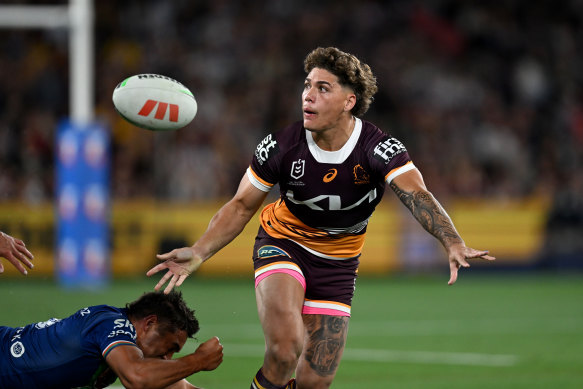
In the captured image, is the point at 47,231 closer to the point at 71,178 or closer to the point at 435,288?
the point at 71,178

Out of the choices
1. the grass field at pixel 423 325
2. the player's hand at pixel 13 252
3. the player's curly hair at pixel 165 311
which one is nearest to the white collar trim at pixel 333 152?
the player's curly hair at pixel 165 311

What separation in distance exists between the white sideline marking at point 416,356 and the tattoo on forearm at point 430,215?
3.74 meters

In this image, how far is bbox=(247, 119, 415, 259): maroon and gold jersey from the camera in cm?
637

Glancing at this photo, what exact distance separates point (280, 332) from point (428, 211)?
1.18 m

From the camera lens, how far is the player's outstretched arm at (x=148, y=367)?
16.9 feet

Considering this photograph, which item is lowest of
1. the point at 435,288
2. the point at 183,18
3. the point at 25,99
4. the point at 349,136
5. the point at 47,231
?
the point at 435,288

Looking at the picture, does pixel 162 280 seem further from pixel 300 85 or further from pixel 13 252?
pixel 300 85

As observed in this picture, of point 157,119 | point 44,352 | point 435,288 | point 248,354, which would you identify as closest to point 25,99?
point 435,288

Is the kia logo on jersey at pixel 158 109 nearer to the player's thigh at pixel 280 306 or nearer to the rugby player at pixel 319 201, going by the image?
the rugby player at pixel 319 201

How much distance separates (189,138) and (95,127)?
310 centimetres

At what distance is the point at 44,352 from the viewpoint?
17.9ft

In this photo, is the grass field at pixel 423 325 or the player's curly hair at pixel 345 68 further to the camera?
the grass field at pixel 423 325

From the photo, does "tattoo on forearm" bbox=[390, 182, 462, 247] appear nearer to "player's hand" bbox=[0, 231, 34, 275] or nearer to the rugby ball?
the rugby ball

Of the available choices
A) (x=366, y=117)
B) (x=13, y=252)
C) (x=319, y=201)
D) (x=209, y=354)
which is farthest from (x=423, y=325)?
(x=366, y=117)
